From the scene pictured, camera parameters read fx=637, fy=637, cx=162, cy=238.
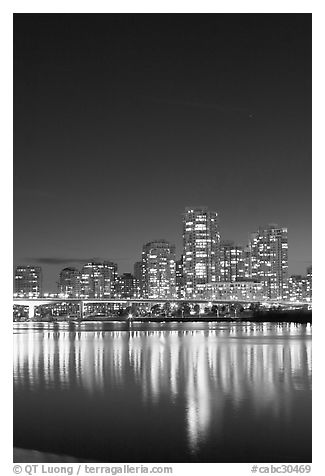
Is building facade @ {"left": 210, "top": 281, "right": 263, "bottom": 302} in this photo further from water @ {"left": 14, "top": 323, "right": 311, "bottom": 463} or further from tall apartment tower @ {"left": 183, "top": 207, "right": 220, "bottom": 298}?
water @ {"left": 14, "top": 323, "right": 311, "bottom": 463}

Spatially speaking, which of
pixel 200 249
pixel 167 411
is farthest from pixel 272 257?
pixel 167 411

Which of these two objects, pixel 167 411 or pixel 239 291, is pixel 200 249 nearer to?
pixel 239 291

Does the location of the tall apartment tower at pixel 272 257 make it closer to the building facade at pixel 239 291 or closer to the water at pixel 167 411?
the building facade at pixel 239 291

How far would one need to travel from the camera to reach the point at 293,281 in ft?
319

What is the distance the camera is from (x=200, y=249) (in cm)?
10844

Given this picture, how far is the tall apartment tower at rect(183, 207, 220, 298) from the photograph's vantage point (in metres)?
104

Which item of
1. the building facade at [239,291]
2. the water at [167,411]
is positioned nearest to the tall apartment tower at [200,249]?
the building facade at [239,291]

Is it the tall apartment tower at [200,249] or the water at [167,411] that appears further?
the tall apartment tower at [200,249]

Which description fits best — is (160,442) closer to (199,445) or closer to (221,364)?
(199,445)

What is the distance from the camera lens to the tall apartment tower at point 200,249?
10360 cm

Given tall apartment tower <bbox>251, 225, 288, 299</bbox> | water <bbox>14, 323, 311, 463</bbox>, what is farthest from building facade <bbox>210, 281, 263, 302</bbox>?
water <bbox>14, 323, 311, 463</bbox>

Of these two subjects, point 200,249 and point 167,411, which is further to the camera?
point 200,249

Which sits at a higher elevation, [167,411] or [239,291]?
[167,411]
